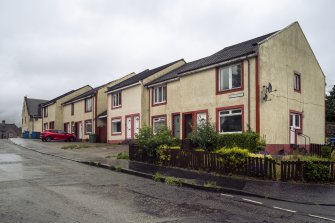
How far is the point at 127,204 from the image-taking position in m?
8.34

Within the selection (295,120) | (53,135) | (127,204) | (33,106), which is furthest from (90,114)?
(127,204)

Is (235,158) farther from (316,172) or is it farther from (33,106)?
(33,106)

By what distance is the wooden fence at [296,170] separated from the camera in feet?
38.7

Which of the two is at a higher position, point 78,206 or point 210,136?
point 210,136

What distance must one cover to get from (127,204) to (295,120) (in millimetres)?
17301

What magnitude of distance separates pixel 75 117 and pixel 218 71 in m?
28.1

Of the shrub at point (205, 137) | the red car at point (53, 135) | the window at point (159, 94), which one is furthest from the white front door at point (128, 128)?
the shrub at point (205, 137)

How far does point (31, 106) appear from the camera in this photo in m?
67.7

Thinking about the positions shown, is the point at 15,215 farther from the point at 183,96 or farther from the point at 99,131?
the point at 99,131

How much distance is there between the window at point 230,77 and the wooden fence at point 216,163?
7350 millimetres

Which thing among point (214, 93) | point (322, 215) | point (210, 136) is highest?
point (214, 93)

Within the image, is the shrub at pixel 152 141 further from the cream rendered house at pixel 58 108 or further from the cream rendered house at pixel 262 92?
the cream rendered house at pixel 58 108

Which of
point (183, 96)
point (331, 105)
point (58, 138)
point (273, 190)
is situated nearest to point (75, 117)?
point (58, 138)

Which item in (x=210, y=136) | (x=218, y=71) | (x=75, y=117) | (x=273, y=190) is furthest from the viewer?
(x=75, y=117)
